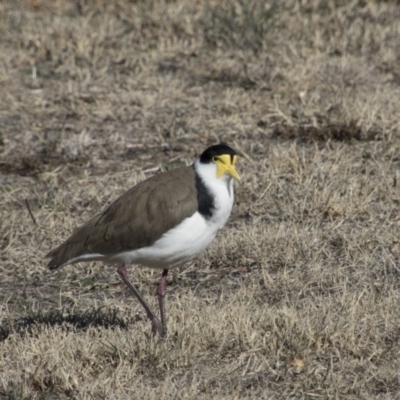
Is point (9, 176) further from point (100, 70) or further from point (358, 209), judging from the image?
point (358, 209)

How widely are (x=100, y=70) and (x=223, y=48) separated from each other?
56.9 inches

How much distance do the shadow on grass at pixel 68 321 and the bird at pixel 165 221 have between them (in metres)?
0.29

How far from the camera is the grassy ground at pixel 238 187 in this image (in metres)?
5.33

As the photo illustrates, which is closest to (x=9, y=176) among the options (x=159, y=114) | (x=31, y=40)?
(x=159, y=114)

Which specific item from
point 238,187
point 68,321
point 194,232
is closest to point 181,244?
point 194,232

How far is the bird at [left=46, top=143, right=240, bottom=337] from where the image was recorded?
5.59m

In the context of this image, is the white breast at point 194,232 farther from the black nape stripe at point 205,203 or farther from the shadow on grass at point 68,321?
the shadow on grass at point 68,321

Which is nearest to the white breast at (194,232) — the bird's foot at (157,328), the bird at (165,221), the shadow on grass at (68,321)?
the bird at (165,221)

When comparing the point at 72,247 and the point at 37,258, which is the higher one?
the point at 72,247

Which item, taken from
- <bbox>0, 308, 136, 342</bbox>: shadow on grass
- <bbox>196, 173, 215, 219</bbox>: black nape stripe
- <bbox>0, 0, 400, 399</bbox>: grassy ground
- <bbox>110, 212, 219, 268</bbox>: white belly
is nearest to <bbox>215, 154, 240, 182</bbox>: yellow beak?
<bbox>196, 173, 215, 219</bbox>: black nape stripe

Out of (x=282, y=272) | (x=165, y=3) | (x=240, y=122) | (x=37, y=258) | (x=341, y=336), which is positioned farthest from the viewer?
(x=165, y=3)

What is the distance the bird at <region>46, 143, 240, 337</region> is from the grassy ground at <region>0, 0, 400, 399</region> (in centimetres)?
41

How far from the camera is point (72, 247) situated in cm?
599

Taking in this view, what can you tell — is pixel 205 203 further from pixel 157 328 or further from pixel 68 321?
pixel 68 321
